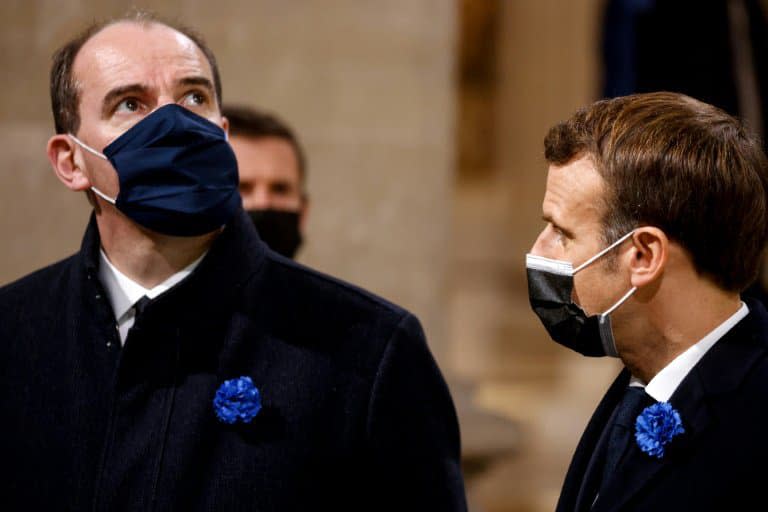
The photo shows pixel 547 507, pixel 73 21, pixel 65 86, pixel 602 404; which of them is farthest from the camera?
pixel 547 507

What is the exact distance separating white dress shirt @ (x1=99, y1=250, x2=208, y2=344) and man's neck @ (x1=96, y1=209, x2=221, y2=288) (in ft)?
0.04

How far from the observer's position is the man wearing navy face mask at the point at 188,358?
2.97 metres

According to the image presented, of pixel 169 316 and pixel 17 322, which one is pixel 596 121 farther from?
pixel 17 322

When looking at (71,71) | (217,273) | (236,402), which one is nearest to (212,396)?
(236,402)

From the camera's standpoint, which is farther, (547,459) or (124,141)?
(547,459)

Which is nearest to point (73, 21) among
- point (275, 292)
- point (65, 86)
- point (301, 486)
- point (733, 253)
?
point (65, 86)

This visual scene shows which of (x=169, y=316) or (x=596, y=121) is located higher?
(x=596, y=121)

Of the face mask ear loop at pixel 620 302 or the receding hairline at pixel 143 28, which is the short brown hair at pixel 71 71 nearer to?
the receding hairline at pixel 143 28

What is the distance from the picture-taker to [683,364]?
2613 mm

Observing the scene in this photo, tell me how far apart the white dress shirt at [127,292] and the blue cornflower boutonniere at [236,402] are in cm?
31

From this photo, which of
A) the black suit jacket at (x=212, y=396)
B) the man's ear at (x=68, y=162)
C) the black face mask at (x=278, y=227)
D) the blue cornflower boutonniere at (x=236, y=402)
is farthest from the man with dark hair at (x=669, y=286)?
the black face mask at (x=278, y=227)

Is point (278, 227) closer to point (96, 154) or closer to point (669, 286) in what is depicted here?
point (96, 154)

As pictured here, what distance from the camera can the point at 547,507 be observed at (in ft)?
26.1

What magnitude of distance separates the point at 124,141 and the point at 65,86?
31 cm
